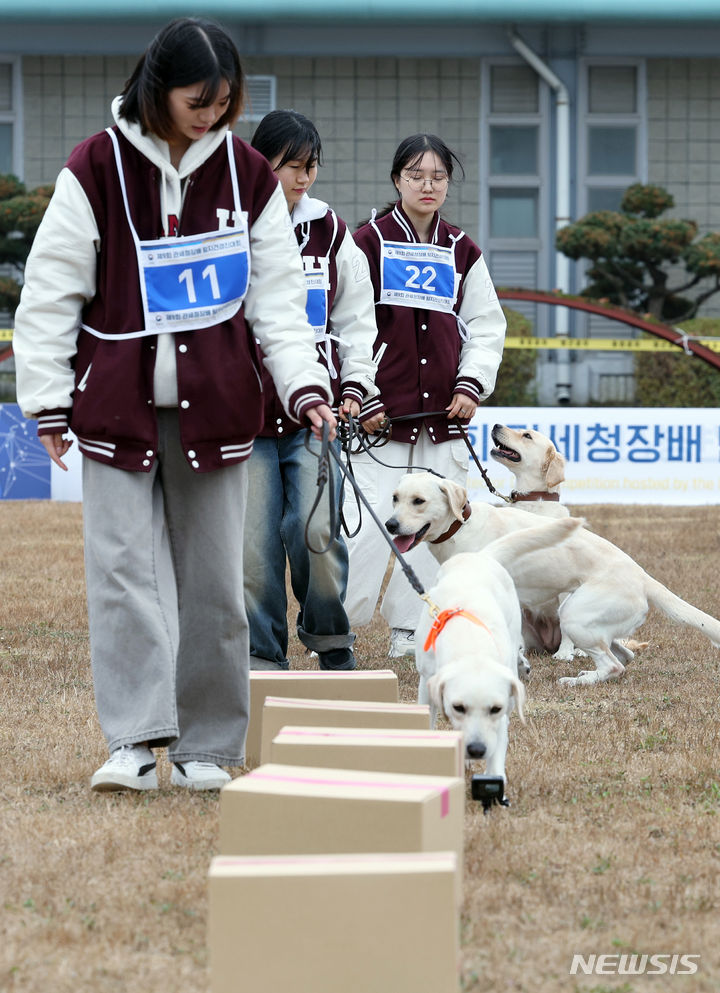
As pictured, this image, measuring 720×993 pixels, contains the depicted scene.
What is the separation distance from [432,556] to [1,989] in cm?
362

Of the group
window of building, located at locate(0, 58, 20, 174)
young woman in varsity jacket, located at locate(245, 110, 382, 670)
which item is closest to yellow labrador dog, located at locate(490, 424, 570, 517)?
young woman in varsity jacket, located at locate(245, 110, 382, 670)

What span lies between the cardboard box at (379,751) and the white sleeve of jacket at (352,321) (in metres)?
1.98

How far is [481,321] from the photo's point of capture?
17.9 feet

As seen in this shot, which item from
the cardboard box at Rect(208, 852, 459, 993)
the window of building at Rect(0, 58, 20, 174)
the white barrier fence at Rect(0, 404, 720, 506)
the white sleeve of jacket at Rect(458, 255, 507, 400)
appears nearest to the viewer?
the cardboard box at Rect(208, 852, 459, 993)

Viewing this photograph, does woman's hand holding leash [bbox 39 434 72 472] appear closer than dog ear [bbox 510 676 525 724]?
Yes

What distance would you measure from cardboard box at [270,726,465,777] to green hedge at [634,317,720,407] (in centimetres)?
1445

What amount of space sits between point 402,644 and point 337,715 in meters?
2.18

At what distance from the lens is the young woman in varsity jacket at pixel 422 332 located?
5.29 m

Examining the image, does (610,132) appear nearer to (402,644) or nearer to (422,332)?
(422,332)

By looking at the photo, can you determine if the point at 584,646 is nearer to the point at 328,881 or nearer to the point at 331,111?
the point at 328,881

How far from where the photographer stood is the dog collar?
358 centimetres

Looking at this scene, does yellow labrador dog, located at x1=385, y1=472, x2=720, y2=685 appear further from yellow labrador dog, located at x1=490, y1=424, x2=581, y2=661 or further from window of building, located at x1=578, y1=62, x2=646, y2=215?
window of building, located at x1=578, y1=62, x2=646, y2=215

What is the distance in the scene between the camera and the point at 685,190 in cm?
2072

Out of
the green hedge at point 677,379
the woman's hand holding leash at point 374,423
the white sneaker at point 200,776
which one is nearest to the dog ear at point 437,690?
the white sneaker at point 200,776
